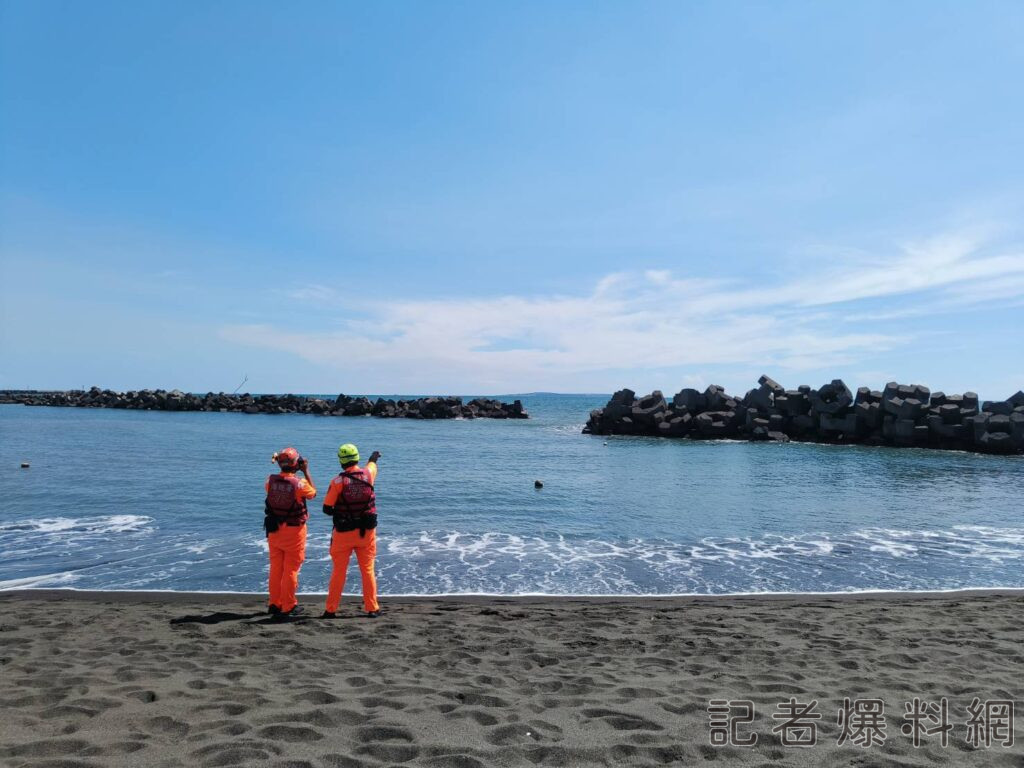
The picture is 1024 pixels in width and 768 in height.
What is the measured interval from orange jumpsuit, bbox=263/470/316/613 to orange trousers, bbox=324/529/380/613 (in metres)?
0.44

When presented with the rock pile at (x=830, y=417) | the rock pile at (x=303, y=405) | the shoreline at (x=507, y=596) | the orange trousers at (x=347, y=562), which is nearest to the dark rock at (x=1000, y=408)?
the rock pile at (x=830, y=417)

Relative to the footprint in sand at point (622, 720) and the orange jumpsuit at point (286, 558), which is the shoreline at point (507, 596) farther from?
the footprint in sand at point (622, 720)

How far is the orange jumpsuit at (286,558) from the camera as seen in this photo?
311 inches

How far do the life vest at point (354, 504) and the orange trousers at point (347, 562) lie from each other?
0.09m

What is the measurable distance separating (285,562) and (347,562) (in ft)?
2.68

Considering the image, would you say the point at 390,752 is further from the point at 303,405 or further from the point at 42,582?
the point at 303,405

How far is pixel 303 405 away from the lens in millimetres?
75312

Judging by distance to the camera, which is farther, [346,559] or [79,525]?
[79,525]

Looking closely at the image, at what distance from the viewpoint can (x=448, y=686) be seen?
17.6 ft

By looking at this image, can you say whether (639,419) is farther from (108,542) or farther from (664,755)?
(664,755)

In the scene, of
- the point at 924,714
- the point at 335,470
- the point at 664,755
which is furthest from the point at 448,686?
the point at 335,470

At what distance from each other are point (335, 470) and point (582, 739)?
2189 cm

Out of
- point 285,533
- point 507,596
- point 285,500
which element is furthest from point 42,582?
point 507,596

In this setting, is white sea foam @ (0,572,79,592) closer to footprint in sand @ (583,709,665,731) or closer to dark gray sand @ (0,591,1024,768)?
dark gray sand @ (0,591,1024,768)
